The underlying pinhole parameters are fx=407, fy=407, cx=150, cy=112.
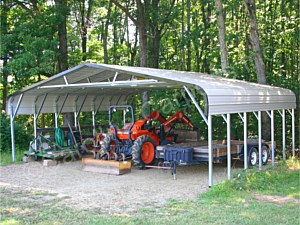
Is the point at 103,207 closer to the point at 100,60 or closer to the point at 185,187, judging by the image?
the point at 185,187

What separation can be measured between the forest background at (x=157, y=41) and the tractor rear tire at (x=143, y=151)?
14.5ft

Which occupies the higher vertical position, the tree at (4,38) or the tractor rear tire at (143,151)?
the tree at (4,38)

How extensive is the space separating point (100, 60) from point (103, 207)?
1835 centimetres

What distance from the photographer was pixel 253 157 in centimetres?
1052

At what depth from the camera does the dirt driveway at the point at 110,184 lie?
7297mm

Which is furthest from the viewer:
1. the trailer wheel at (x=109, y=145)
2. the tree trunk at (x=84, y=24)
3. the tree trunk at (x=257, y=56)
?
the tree trunk at (x=84, y=24)

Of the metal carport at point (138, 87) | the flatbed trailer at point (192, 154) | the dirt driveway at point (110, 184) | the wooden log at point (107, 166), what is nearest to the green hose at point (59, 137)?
the metal carport at point (138, 87)

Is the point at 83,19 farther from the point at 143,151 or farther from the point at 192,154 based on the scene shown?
the point at 192,154

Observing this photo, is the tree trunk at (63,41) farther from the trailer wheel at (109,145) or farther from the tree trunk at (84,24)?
the trailer wheel at (109,145)

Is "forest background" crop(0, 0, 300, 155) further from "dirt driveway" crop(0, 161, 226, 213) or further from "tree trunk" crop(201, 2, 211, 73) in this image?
"dirt driveway" crop(0, 161, 226, 213)

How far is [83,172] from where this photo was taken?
1049 centimetres

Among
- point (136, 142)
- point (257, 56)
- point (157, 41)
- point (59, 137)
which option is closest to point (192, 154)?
point (136, 142)

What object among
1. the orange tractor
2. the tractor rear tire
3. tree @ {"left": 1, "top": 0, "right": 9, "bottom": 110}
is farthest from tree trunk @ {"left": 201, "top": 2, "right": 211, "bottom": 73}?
the tractor rear tire

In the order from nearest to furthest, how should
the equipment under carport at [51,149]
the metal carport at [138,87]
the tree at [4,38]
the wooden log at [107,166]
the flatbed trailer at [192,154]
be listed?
the metal carport at [138,87] < the flatbed trailer at [192,154] < the wooden log at [107,166] < the equipment under carport at [51,149] < the tree at [4,38]
